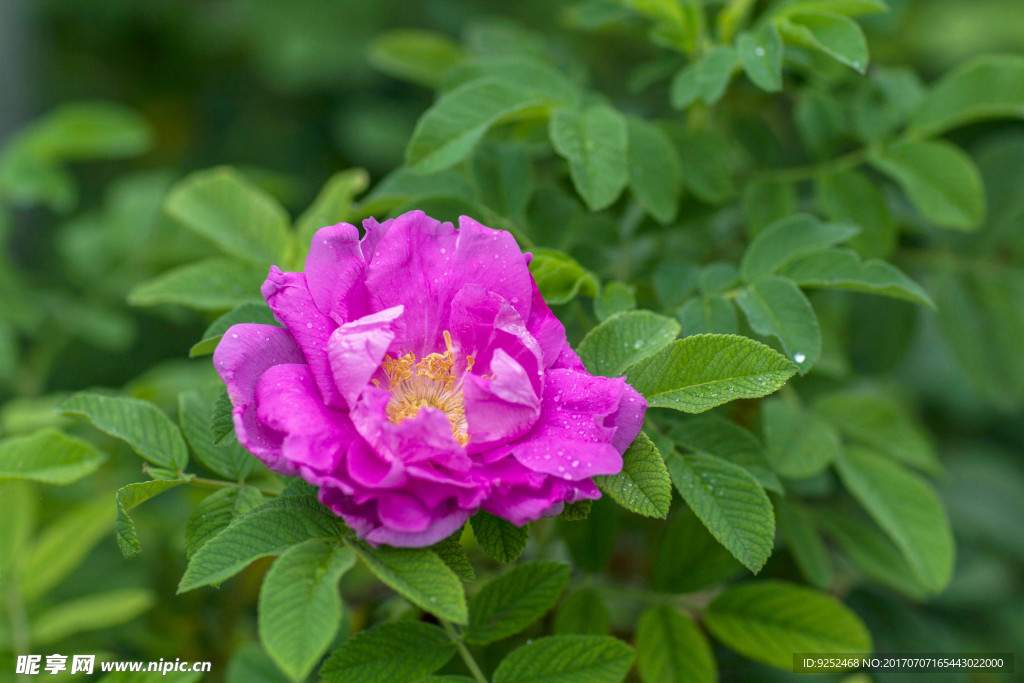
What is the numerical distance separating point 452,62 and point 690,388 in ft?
3.05

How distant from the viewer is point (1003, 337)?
1290 mm

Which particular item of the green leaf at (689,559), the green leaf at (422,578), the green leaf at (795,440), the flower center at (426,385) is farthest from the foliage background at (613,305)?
the green leaf at (422,578)

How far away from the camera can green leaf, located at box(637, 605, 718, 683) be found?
0.96 m

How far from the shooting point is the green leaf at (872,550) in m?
1.15

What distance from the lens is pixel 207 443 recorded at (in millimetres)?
892

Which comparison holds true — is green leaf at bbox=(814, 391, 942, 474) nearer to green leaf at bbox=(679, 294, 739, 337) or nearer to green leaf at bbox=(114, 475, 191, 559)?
green leaf at bbox=(679, 294, 739, 337)

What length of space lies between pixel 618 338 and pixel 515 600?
0.95 feet

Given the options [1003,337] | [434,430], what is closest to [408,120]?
[1003,337]

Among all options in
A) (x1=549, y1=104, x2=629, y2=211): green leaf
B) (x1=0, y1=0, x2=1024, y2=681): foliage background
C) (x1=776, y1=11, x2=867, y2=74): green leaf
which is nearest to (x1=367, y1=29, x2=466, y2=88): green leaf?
(x1=0, y1=0, x2=1024, y2=681): foliage background

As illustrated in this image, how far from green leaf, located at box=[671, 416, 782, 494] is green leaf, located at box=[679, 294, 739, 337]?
0.10m

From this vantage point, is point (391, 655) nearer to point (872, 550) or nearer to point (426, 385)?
point (426, 385)

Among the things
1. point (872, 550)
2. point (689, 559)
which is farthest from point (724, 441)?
point (872, 550)

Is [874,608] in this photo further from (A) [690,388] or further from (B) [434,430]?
(B) [434,430]

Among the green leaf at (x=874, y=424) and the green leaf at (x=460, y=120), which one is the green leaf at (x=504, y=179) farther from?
the green leaf at (x=874, y=424)
